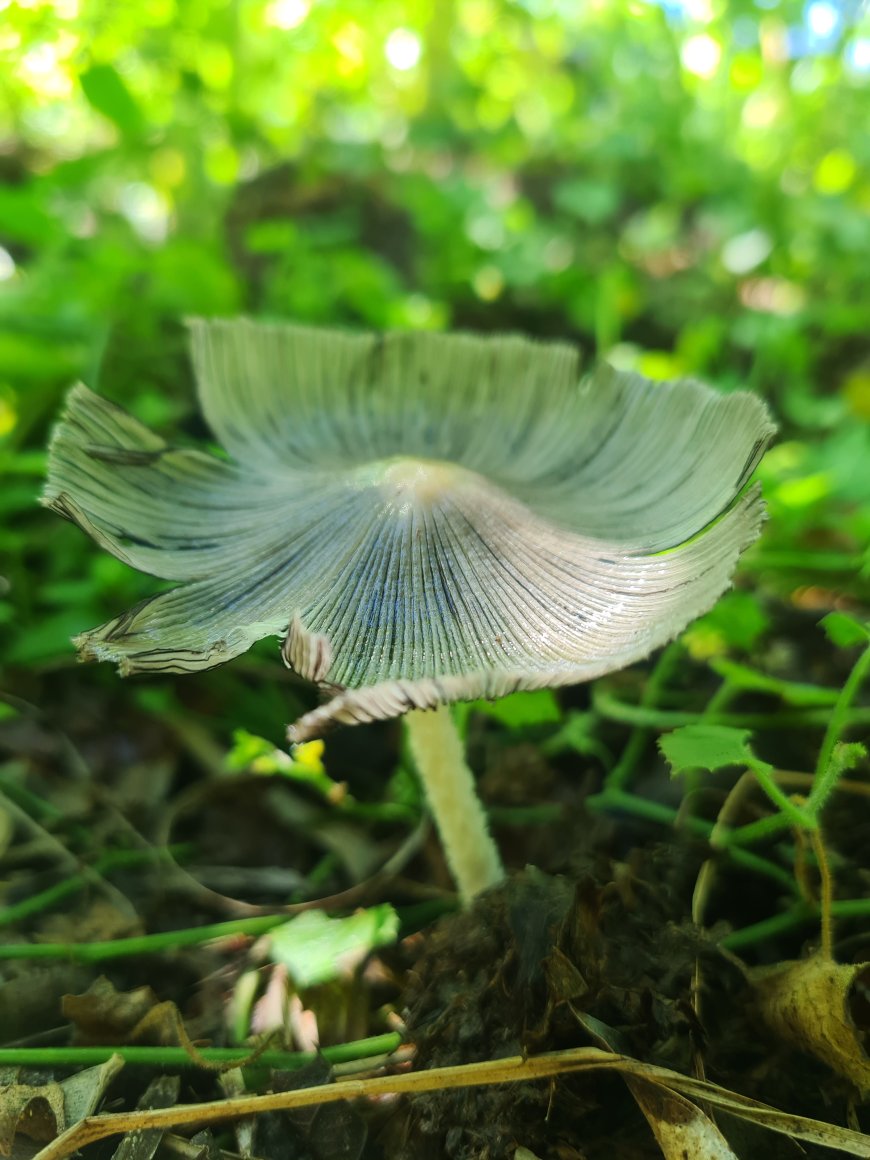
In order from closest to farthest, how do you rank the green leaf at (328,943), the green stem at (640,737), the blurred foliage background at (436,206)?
the green leaf at (328,943), the green stem at (640,737), the blurred foliage background at (436,206)

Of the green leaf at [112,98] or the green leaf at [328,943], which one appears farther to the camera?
the green leaf at [112,98]

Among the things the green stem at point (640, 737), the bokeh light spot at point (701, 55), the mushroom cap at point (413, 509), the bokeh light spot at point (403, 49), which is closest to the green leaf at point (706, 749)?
the mushroom cap at point (413, 509)

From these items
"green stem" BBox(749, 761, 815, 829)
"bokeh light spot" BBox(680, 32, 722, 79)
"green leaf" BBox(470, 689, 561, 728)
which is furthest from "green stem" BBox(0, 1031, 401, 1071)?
"bokeh light spot" BBox(680, 32, 722, 79)

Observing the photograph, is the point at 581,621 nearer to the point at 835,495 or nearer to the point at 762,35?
the point at 835,495

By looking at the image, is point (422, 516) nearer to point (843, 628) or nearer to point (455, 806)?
point (455, 806)

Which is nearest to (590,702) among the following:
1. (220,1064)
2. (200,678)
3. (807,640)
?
(807,640)

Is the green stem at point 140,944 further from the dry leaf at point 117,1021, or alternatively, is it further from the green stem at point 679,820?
the green stem at point 679,820
